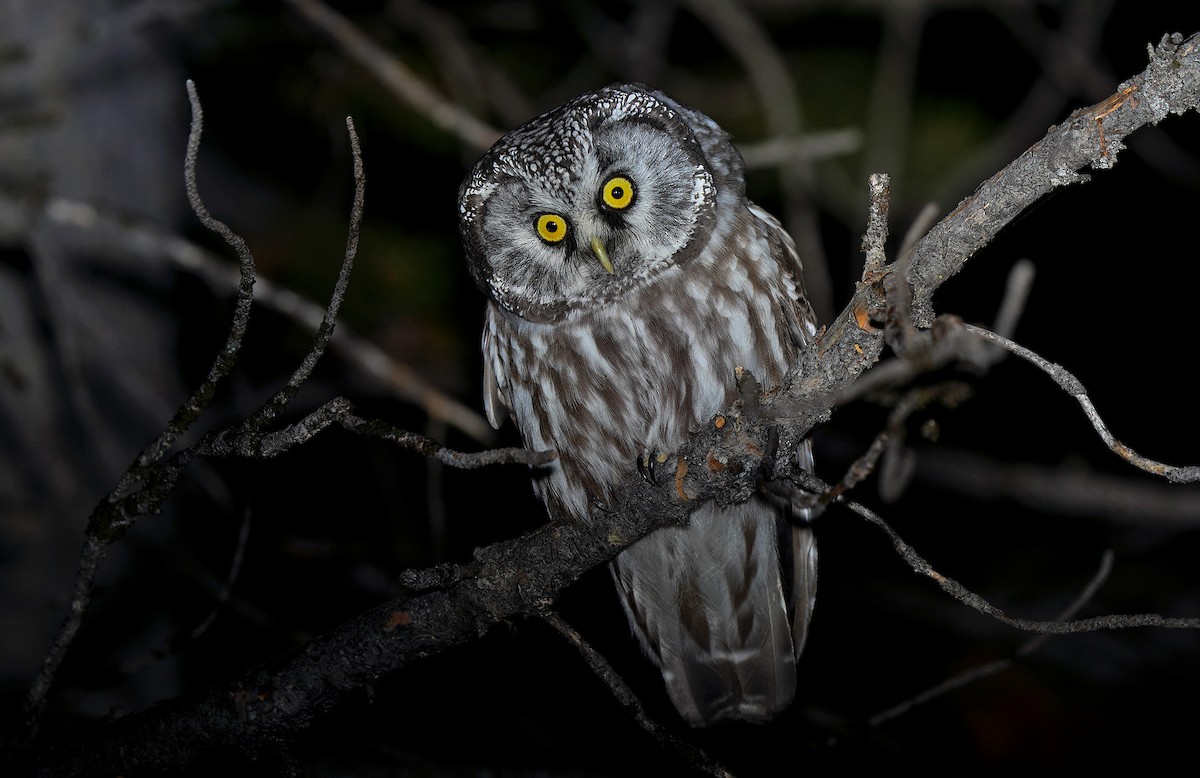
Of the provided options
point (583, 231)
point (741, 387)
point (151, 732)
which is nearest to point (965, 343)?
point (741, 387)

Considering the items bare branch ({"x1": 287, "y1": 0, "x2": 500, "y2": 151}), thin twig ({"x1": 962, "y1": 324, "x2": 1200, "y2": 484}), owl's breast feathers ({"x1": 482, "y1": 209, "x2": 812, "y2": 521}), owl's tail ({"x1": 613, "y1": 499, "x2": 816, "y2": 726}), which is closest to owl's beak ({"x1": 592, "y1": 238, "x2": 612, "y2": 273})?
owl's breast feathers ({"x1": 482, "y1": 209, "x2": 812, "y2": 521})

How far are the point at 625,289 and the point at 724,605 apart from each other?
1150mm

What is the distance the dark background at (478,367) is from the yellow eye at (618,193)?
51.0 inches

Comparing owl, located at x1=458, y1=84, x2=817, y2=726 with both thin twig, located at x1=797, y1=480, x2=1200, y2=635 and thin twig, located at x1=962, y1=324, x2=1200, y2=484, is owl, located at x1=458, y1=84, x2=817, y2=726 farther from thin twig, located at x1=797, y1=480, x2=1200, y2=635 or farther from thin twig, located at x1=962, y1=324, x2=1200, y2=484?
thin twig, located at x1=962, y1=324, x2=1200, y2=484

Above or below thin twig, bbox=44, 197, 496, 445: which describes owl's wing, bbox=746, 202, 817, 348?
below

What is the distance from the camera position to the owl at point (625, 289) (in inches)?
104

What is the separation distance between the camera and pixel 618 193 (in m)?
2.73

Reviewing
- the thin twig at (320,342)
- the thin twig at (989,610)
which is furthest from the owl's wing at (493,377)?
the thin twig at (989,610)

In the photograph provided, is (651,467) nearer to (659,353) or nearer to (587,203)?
(659,353)

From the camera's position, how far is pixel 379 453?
5199 mm

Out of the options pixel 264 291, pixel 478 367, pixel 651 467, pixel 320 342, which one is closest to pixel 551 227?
pixel 651 467

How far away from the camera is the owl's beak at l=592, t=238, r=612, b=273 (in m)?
2.63

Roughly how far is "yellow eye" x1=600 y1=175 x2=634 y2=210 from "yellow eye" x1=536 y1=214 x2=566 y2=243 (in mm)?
142

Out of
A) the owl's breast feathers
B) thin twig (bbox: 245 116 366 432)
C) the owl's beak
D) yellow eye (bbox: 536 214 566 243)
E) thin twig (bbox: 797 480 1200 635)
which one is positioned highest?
yellow eye (bbox: 536 214 566 243)
